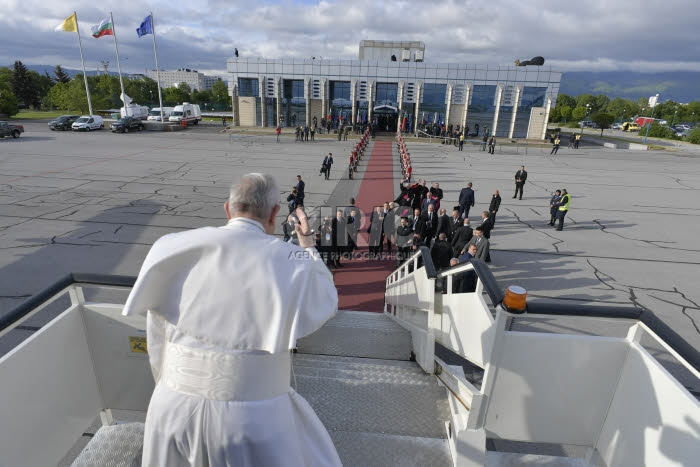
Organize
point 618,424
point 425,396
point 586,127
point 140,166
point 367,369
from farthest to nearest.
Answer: point 586,127 → point 140,166 → point 367,369 → point 425,396 → point 618,424

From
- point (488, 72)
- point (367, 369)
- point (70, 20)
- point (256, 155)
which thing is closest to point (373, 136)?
point (488, 72)

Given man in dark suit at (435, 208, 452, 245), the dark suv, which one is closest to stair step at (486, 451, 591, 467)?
man in dark suit at (435, 208, 452, 245)

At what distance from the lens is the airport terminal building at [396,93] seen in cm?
4366

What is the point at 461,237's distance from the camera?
916cm

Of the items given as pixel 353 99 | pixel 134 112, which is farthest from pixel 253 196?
pixel 134 112

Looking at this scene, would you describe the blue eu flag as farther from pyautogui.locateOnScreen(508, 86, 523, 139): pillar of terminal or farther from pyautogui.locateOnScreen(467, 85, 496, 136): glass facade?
pyautogui.locateOnScreen(508, 86, 523, 139): pillar of terminal

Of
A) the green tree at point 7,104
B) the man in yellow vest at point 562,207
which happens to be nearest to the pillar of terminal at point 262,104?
the green tree at point 7,104

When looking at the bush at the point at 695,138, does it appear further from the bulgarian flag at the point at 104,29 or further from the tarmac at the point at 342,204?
the bulgarian flag at the point at 104,29

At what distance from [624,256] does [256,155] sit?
2278 centimetres

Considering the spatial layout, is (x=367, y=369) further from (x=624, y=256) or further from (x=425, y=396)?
(x=624, y=256)

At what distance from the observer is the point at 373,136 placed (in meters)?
44.3

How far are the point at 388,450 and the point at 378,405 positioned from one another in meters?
0.56

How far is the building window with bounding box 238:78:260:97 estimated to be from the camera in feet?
157

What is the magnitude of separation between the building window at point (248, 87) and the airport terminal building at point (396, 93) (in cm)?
12
